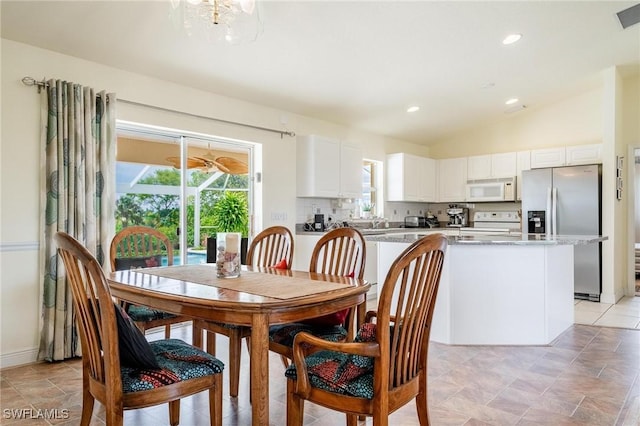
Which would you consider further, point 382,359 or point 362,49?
point 362,49

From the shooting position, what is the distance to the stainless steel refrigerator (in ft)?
17.1

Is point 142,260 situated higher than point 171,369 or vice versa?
point 142,260

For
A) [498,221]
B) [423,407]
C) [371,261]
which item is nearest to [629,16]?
[498,221]

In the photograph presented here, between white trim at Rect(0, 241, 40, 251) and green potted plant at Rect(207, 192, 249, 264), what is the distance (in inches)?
63.3

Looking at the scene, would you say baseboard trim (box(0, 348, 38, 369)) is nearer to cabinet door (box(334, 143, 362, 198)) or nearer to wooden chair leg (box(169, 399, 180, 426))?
wooden chair leg (box(169, 399, 180, 426))

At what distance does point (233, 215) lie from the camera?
181 inches

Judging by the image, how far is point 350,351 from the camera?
142 cm

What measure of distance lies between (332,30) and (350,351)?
2.87m

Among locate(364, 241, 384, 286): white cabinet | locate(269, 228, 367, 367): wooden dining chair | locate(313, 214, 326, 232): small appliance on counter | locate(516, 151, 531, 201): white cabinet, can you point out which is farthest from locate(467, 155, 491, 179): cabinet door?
locate(269, 228, 367, 367): wooden dining chair

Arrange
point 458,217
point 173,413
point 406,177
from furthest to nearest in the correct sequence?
point 458,217 → point 406,177 → point 173,413

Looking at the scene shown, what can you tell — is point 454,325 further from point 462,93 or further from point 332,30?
point 462,93

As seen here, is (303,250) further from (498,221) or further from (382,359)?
(382,359)

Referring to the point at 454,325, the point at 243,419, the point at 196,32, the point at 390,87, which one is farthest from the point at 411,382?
the point at 390,87

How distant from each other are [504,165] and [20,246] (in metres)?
6.26
